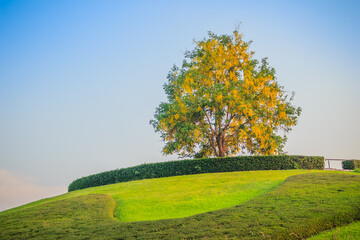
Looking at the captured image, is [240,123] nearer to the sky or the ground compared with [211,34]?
nearer to the ground

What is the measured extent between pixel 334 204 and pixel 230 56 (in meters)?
18.0

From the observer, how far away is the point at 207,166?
71.2 feet

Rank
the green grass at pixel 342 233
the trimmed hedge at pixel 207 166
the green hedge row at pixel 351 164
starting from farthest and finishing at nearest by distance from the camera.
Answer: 1. the green hedge row at pixel 351 164
2. the trimmed hedge at pixel 207 166
3. the green grass at pixel 342 233

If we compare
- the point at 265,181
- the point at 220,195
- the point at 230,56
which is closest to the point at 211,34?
the point at 230,56

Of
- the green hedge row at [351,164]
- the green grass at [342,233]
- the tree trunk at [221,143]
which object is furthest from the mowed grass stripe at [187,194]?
the green hedge row at [351,164]

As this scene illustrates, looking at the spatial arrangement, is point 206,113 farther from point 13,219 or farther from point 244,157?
point 13,219

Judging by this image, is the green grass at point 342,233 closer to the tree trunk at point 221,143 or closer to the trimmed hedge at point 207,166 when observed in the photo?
the trimmed hedge at point 207,166

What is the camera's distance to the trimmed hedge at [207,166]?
21.8 metres

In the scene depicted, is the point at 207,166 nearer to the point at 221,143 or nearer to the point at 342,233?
the point at 221,143

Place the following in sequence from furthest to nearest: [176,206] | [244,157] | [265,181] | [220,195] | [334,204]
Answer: [244,157] → [265,181] → [220,195] → [176,206] → [334,204]

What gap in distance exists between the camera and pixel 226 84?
80.0ft

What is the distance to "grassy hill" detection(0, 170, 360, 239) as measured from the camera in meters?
8.28

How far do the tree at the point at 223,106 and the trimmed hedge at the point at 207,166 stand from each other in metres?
2.30

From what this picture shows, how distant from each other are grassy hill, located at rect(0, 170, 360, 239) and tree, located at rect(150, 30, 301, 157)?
739 centimetres
